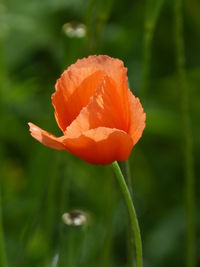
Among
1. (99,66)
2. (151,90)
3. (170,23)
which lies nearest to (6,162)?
(151,90)

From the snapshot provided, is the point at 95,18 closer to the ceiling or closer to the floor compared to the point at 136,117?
closer to the ceiling

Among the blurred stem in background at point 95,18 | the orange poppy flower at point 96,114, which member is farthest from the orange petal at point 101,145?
the blurred stem in background at point 95,18

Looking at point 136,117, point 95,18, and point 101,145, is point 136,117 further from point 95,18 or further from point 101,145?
point 95,18

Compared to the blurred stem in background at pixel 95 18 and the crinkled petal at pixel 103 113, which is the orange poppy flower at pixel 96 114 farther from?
the blurred stem in background at pixel 95 18

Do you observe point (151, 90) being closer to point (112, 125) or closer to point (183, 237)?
point (183, 237)

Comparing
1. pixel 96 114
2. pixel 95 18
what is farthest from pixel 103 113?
pixel 95 18

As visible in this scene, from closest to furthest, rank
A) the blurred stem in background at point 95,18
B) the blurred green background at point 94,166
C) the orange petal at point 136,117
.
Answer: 1. the orange petal at point 136,117
2. the blurred stem in background at point 95,18
3. the blurred green background at point 94,166

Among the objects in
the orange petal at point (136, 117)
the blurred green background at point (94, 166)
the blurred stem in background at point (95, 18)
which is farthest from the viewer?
the blurred green background at point (94, 166)

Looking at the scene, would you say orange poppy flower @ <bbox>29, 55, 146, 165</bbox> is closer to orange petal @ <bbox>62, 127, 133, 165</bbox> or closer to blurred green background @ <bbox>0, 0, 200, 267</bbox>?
orange petal @ <bbox>62, 127, 133, 165</bbox>
